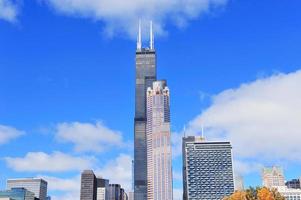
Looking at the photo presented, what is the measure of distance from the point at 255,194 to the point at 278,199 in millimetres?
4654

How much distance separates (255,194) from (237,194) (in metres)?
4.61

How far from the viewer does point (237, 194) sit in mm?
108875

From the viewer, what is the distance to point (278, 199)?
10356cm

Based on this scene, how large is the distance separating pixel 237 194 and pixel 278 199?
9.00 meters

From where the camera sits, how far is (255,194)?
4154 inches
